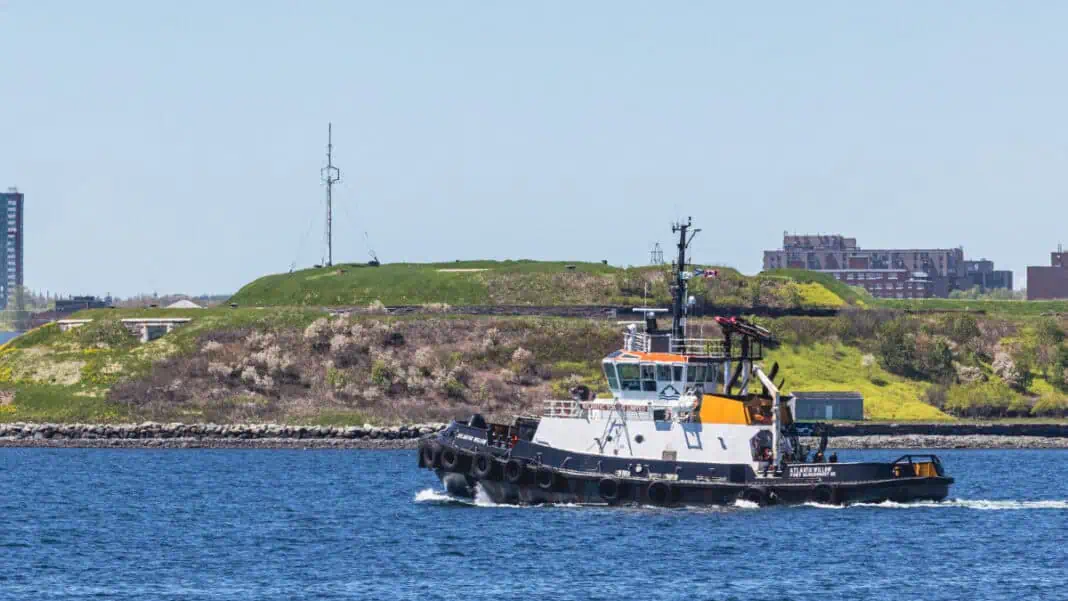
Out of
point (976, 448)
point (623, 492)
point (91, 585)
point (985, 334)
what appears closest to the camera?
Answer: point (91, 585)

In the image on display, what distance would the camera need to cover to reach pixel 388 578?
42.7 meters

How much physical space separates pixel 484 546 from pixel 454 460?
26.2ft

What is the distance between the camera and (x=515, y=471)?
53719mm

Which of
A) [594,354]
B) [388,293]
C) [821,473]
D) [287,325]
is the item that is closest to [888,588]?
[821,473]

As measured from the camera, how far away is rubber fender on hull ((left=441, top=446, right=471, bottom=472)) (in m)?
55.0

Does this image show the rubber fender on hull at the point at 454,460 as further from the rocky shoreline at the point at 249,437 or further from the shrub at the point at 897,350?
the shrub at the point at 897,350

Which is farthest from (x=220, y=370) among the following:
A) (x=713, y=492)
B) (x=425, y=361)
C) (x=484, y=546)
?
(x=484, y=546)

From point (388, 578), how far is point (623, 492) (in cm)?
1195

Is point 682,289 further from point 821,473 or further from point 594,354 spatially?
point 594,354

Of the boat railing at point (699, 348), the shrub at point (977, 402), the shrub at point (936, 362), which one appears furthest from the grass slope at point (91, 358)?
the boat railing at point (699, 348)

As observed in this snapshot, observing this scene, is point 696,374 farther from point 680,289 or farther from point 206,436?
point 206,436

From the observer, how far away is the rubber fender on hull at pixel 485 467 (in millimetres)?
54094

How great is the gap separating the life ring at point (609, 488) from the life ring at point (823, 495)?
602cm

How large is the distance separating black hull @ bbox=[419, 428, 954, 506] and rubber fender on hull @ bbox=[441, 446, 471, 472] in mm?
31
